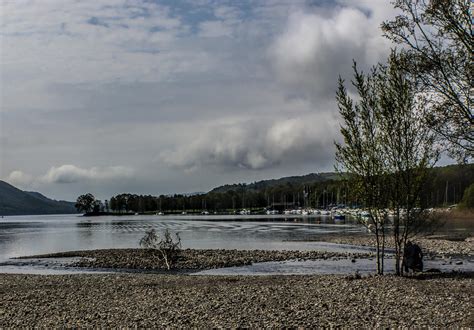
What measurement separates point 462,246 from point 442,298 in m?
39.0

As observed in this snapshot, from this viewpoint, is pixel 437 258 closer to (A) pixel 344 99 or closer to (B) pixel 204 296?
(A) pixel 344 99

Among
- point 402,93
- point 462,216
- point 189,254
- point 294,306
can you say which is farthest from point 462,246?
point 462,216

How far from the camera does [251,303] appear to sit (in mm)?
20828

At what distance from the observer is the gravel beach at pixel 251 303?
1747 centimetres

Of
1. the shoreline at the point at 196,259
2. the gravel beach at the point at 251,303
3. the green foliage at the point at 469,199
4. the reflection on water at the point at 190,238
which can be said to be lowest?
the reflection on water at the point at 190,238

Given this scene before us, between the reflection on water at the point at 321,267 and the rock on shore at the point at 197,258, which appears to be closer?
the reflection on water at the point at 321,267

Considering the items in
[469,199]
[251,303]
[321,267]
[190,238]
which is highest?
[469,199]

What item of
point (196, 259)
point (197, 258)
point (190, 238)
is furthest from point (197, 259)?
point (190, 238)

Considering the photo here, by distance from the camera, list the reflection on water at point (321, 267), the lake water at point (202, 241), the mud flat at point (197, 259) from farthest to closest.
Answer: the lake water at point (202, 241) → the mud flat at point (197, 259) → the reflection on water at point (321, 267)

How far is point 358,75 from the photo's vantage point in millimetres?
28922

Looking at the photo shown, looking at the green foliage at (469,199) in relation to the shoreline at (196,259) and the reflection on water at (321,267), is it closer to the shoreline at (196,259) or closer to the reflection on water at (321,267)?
the shoreline at (196,259)


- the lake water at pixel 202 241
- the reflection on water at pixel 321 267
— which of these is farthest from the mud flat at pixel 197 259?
the lake water at pixel 202 241

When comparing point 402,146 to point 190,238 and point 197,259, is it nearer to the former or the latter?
point 197,259

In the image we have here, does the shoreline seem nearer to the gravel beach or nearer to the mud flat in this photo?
the mud flat
